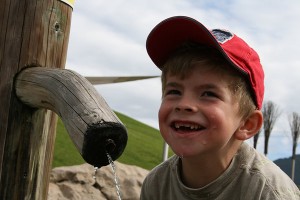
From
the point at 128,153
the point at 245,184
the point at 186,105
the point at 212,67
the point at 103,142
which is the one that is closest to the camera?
the point at 103,142

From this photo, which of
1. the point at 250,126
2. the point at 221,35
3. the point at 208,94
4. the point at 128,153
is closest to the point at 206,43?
the point at 221,35

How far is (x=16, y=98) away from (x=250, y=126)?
1025 mm

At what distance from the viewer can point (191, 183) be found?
7.50 ft

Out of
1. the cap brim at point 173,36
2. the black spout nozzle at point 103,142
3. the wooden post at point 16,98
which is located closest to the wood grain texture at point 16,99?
the wooden post at point 16,98

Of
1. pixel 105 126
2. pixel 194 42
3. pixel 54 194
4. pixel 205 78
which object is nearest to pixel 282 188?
pixel 205 78

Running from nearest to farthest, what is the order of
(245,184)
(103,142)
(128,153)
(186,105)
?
(103,142), (186,105), (245,184), (128,153)

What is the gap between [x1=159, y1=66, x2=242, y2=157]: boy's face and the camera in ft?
6.23

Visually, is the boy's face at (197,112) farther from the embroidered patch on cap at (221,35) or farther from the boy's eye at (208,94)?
the embroidered patch on cap at (221,35)

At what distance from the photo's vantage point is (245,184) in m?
2.11

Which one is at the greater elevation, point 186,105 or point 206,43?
point 206,43

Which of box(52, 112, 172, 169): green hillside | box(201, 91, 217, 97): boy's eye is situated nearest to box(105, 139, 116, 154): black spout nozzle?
box(201, 91, 217, 97): boy's eye

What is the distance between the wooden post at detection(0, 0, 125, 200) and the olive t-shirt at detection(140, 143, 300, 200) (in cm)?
67

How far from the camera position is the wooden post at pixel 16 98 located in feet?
6.93

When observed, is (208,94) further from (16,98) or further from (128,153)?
(128,153)
